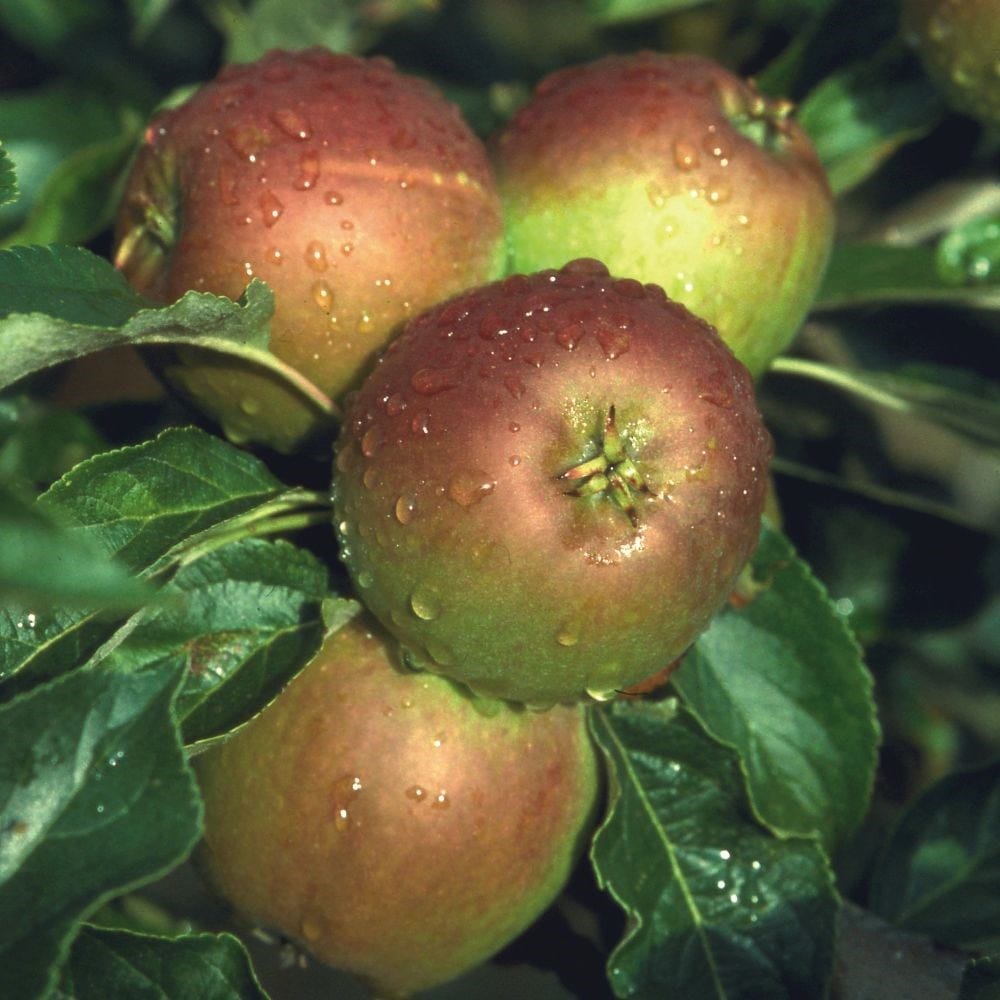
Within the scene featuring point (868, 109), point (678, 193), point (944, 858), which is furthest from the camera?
point (868, 109)

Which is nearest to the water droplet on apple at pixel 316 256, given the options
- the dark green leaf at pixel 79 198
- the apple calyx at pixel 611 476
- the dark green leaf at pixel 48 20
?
the apple calyx at pixel 611 476

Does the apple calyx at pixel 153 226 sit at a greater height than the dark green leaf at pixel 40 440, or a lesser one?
greater

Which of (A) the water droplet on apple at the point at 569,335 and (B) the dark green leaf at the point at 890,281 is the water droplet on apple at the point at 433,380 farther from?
(B) the dark green leaf at the point at 890,281

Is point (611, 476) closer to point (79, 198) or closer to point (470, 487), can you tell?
point (470, 487)

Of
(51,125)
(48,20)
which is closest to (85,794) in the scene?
(51,125)

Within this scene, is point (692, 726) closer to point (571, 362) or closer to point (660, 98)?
point (571, 362)

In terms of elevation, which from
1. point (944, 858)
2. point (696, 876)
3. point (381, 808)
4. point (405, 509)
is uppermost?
point (405, 509)

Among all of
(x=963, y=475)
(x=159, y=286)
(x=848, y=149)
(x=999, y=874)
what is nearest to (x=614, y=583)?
(x=159, y=286)
